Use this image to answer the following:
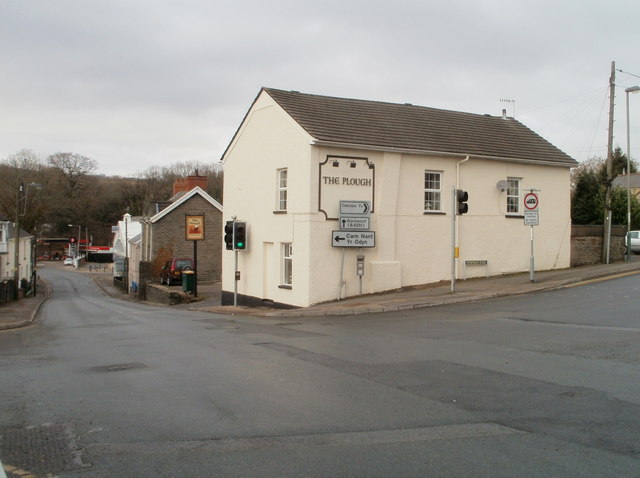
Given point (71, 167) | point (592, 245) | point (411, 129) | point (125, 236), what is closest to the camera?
point (411, 129)

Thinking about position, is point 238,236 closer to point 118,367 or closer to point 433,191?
point 433,191

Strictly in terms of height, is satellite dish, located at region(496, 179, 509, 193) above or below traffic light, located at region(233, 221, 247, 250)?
above

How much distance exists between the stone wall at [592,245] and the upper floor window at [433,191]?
7.02 m

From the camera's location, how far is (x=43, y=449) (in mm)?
5543

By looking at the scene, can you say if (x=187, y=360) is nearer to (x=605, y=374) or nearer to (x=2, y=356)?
(x=2, y=356)

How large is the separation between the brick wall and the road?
3590 centimetres

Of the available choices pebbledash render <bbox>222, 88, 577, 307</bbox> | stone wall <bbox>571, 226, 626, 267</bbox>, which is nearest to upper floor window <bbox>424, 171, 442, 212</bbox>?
pebbledash render <bbox>222, 88, 577, 307</bbox>

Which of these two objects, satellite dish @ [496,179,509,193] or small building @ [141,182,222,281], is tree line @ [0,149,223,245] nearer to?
small building @ [141,182,222,281]

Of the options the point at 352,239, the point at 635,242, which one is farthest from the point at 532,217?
the point at 635,242

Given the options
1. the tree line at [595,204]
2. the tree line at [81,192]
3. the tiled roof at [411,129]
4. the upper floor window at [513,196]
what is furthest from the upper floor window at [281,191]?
the tree line at [81,192]

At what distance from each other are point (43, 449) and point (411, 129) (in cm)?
2055

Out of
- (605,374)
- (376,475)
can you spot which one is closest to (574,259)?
(605,374)

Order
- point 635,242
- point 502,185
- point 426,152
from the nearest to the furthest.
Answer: point 426,152 → point 502,185 → point 635,242

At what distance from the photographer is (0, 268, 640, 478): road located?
516cm
